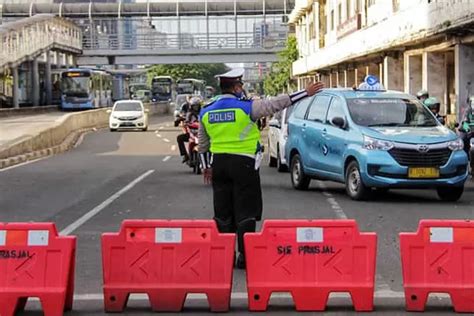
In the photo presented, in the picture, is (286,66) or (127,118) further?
(286,66)

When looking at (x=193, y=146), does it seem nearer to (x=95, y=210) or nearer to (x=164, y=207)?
(x=164, y=207)

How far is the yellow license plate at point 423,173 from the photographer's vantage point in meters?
13.9

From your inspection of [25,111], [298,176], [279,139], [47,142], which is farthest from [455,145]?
[25,111]

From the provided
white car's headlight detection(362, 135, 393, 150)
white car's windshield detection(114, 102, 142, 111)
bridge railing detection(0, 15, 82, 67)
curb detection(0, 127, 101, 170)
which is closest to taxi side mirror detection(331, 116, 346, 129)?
white car's headlight detection(362, 135, 393, 150)

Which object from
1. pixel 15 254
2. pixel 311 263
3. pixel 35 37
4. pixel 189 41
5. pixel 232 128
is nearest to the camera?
pixel 15 254

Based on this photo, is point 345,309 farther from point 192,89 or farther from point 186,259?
point 192,89

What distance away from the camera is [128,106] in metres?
46.0

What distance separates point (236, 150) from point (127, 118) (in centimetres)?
3713

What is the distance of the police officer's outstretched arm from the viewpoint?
8172 mm

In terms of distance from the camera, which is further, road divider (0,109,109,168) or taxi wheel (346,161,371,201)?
road divider (0,109,109,168)

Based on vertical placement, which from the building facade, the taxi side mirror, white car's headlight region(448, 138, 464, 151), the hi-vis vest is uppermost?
the building facade

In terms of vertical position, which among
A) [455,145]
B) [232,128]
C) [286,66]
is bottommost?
[455,145]

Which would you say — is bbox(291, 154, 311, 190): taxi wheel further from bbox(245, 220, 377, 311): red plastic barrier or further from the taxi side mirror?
bbox(245, 220, 377, 311): red plastic barrier

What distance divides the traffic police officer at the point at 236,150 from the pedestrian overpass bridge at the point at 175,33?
2626 inches
